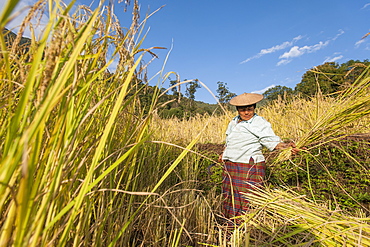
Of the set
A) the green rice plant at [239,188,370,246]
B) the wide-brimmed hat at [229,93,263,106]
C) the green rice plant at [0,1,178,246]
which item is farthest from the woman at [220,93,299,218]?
the green rice plant at [0,1,178,246]

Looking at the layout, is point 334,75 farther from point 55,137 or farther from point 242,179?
point 55,137

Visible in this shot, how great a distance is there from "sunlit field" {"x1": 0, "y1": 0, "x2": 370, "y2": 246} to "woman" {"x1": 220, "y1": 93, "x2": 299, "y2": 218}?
278 mm

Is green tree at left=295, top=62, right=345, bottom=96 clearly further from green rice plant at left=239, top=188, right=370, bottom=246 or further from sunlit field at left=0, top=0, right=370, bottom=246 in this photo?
green rice plant at left=239, top=188, right=370, bottom=246

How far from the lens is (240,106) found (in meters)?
2.41

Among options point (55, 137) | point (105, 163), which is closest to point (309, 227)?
point (105, 163)

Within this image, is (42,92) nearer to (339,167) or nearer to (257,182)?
(257,182)

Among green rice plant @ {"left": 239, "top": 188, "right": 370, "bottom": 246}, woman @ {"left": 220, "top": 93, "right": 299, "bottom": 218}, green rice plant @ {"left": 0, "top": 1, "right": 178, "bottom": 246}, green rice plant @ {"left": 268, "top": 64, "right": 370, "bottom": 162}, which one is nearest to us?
green rice plant @ {"left": 0, "top": 1, "right": 178, "bottom": 246}

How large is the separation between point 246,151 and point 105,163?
1.81 m

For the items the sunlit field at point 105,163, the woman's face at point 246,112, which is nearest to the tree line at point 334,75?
the sunlit field at point 105,163

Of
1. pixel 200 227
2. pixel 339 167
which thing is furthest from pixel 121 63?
pixel 339 167

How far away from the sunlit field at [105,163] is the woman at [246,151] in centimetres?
28

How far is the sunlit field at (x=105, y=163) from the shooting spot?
0.45m

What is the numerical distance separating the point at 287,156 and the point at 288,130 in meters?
2.47

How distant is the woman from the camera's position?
7.21 ft
